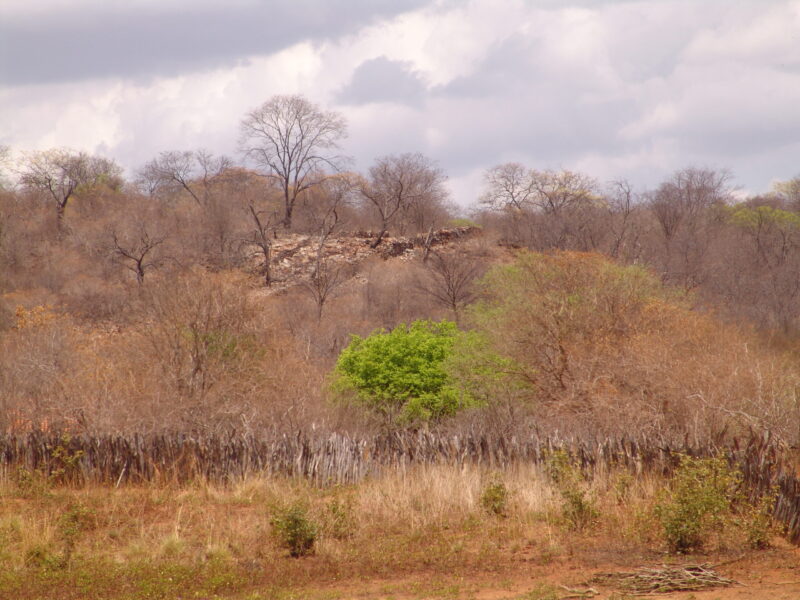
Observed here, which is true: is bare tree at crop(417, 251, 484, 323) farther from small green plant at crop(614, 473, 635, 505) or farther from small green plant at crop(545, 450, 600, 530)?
small green plant at crop(545, 450, 600, 530)

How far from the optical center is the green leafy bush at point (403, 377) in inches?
797

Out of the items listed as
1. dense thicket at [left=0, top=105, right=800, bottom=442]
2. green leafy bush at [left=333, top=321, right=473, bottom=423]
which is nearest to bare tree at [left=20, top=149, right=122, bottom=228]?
dense thicket at [left=0, top=105, right=800, bottom=442]

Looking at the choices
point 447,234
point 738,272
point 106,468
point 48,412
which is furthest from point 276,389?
point 447,234

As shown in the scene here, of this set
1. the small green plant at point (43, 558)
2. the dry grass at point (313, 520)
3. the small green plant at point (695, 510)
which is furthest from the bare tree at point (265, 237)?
the small green plant at point (695, 510)

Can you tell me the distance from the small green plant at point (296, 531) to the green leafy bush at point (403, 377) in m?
10.8

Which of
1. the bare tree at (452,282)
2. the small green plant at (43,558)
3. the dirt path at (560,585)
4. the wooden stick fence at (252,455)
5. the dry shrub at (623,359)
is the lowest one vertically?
the dirt path at (560,585)

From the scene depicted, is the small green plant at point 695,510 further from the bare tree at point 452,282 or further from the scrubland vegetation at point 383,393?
the bare tree at point 452,282

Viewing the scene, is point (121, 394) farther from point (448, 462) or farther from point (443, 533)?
point (443, 533)

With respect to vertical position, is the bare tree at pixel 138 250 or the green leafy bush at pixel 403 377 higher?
the bare tree at pixel 138 250

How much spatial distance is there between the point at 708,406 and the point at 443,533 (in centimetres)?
613

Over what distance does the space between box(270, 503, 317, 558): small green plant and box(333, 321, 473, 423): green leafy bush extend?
10.8m

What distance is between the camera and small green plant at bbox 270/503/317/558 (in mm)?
8891

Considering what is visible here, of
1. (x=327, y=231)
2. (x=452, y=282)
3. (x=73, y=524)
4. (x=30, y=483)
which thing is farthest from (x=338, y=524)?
(x=327, y=231)

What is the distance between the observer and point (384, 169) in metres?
59.4
